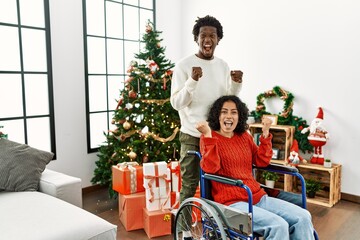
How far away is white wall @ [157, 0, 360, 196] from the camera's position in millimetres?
3424

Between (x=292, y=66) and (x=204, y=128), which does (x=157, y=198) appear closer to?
(x=204, y=128)

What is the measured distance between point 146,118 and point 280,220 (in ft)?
6.28

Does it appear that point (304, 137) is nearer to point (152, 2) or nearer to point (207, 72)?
point (207, 72)

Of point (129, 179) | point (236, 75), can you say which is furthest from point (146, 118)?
point (236, 75)

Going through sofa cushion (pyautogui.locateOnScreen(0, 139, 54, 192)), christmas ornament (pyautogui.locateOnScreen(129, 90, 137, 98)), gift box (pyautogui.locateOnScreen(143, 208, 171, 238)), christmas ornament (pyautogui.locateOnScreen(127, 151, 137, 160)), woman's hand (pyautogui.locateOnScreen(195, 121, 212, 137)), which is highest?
christmas ornament (pyautogui.locateOnScreen(129, 90, 137, 98))

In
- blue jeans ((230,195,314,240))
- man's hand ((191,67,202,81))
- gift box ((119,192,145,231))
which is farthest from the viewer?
gift box ((119,192,145,231))

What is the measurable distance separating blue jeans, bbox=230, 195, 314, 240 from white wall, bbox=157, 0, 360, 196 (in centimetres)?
196

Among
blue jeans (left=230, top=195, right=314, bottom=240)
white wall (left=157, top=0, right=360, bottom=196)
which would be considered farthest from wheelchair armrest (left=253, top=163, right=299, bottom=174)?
white wall (left=157, top=0, right=360, bottom=196)

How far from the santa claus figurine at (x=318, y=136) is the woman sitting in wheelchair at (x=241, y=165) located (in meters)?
1.60

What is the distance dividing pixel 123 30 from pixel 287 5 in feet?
6.12

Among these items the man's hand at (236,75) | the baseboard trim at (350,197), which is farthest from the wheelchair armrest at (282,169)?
the baseboard trim at (350,197)

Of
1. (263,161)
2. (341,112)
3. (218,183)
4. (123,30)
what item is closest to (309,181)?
(341,112)

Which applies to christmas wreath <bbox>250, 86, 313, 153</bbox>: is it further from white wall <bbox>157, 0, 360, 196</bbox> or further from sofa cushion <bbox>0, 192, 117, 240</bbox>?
sofa cushion <bbox>0, 192, 117, 240</bbox>

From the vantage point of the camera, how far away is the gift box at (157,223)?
8.69 ft
